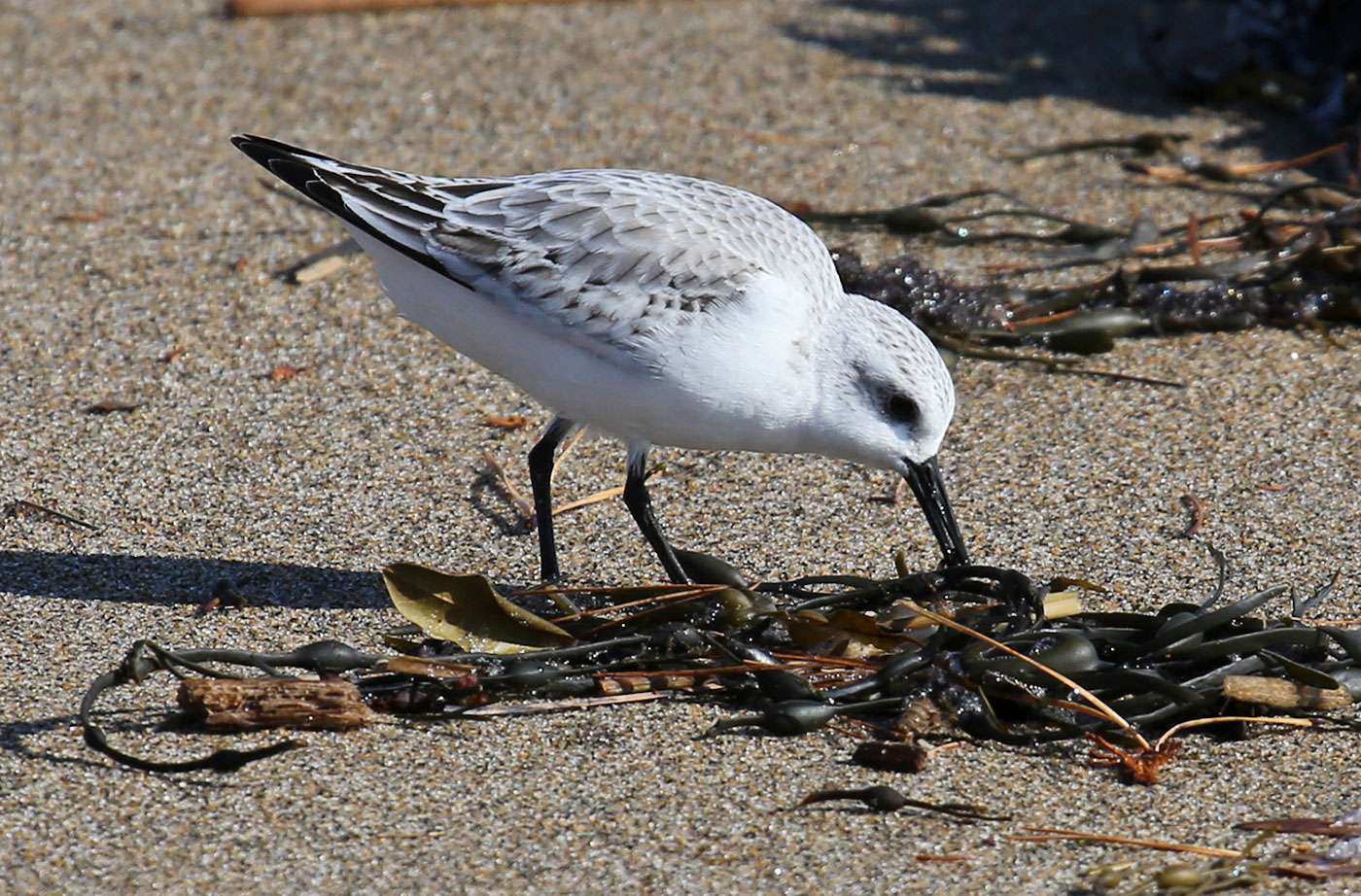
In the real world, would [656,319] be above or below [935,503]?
above

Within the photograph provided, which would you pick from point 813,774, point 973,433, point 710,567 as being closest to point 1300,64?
point 973,433

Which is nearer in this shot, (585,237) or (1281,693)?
(1281,693)

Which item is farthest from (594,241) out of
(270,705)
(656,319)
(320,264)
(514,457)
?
(320,264)

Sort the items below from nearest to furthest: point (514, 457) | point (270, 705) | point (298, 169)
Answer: point (270, 705) → point (298, 169) → point (514, 457)

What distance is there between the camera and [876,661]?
128 inches

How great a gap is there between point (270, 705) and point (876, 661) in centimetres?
117

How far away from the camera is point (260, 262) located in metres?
5.09

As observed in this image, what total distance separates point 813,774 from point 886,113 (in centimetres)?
380

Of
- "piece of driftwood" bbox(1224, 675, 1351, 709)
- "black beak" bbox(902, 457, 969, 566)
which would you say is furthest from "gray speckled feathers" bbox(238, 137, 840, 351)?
"piece of driftwood" bbox(1224, 675, 1351, 709)

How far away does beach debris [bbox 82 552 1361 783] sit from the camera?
3.06 m

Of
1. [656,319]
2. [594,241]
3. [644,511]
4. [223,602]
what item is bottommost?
[223,602]

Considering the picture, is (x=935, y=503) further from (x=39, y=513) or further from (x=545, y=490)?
(x=39, y=513)

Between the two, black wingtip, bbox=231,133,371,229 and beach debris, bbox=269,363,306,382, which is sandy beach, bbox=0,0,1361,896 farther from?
black wingtip, bbox=231,133,371,229

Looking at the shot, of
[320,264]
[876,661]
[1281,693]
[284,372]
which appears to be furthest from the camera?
[320,264]
